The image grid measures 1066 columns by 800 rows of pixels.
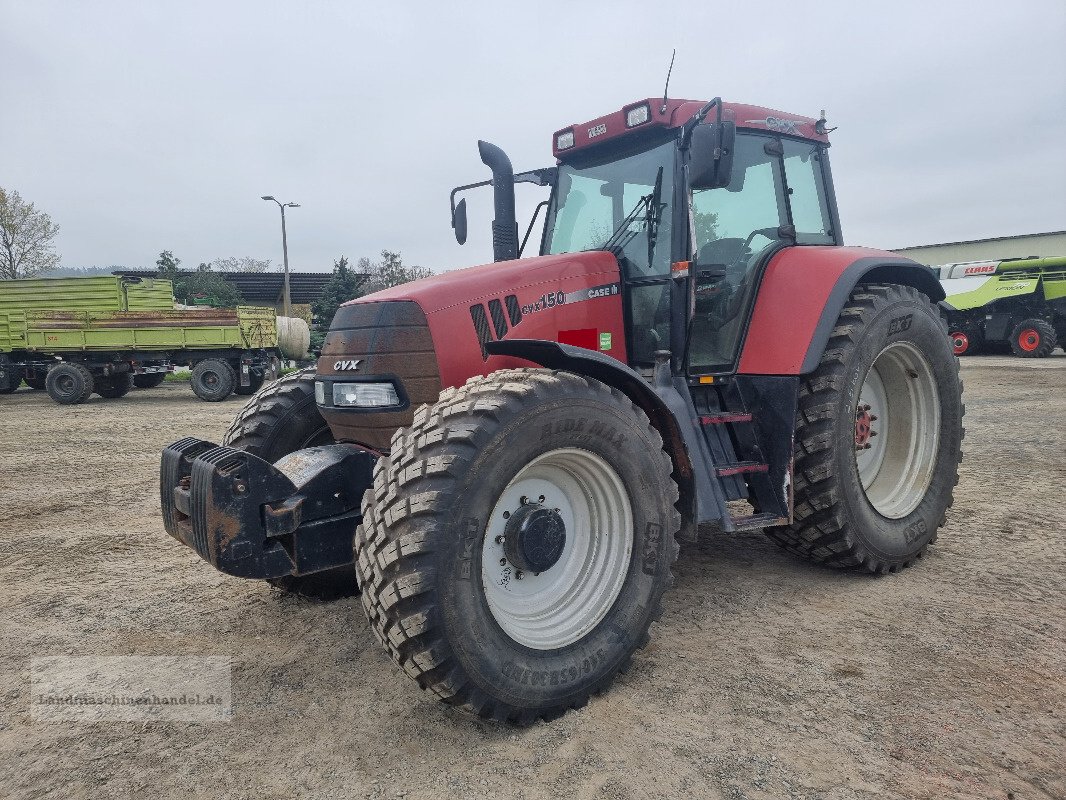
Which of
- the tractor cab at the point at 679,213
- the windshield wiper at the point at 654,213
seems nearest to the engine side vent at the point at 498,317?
the tractor cab at the point at 679,213

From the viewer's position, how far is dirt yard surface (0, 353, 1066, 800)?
7.54 feet

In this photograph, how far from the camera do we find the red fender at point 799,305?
3.74m

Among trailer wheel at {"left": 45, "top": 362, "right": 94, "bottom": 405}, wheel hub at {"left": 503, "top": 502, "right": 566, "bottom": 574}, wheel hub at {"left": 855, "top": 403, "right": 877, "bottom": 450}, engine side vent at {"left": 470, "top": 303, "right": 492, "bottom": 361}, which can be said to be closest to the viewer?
wheel hub at {"left": 503, "top": 502, "right": 566, "bottom": 574}

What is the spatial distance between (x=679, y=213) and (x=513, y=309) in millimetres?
1083

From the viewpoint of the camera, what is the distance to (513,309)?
3395 millimetres

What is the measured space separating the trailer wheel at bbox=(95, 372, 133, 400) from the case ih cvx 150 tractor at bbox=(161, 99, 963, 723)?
1458 cm

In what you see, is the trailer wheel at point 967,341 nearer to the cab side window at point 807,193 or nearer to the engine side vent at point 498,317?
the cab side window at point 807,193

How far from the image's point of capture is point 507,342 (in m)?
2.87

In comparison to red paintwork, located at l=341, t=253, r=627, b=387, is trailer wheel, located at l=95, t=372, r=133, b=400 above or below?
above

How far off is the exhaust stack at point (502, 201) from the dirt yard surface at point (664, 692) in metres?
2.22

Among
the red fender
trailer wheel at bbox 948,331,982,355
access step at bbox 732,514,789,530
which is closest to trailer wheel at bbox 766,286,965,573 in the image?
the red fender

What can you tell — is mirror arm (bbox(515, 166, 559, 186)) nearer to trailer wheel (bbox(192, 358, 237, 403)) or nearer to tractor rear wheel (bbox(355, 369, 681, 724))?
tractor rear wheel (bbox(355, 369, 681, 724))

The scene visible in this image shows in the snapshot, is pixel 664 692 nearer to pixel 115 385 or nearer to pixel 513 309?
pixel 513 309

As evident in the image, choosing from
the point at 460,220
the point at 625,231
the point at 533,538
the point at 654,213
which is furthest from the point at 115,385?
the point at 533,538
